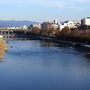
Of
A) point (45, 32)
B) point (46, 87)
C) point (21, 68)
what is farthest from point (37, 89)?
point (45, 32)

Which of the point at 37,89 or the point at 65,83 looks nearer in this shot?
the point at 37,89

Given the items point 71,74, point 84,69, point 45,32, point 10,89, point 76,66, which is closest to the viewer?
point 10,89

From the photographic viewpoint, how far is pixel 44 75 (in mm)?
9227

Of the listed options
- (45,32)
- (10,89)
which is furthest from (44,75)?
(45,32)

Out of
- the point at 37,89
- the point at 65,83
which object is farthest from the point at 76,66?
the point at 37,89

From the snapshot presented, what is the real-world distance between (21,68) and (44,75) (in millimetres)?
1394

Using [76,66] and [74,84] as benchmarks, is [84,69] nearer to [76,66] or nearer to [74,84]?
[76,66]

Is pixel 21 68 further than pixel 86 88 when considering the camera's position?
Yes

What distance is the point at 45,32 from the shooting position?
1401 inches

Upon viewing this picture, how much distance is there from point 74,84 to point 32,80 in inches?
36.1

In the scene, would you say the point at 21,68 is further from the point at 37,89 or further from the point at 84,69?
the point at 37,89

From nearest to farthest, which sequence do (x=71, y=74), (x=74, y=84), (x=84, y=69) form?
1. (x=74, y=84)
2. (x=71, y=74)
3. (x=84, y=69)

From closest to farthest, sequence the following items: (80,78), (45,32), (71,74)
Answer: (80,78)
(71,74)
(45,32)

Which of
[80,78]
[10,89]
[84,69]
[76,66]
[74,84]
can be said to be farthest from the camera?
Result: [76,66]
